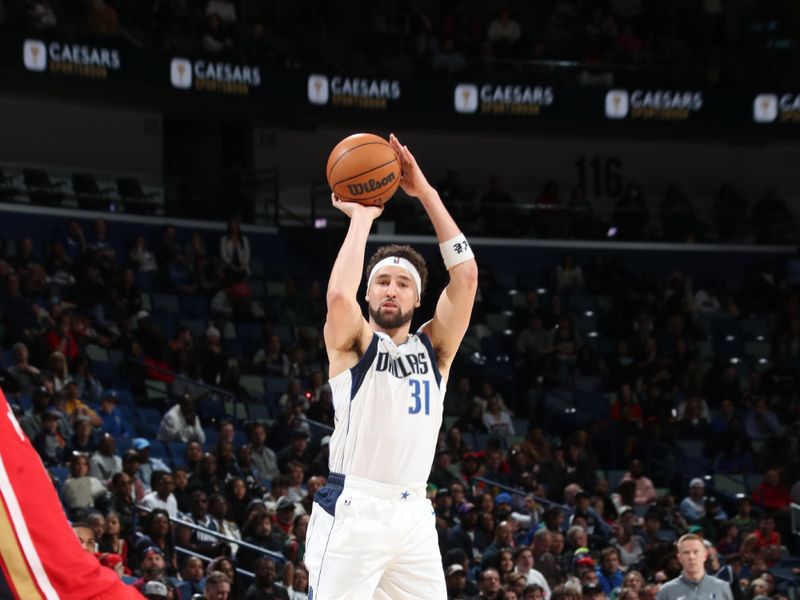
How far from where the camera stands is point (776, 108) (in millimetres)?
24938

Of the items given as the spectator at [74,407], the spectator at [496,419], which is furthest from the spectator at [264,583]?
the spectator at [496,419]

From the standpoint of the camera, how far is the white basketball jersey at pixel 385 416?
21.6 feet

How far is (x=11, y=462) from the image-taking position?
3816 millimetres

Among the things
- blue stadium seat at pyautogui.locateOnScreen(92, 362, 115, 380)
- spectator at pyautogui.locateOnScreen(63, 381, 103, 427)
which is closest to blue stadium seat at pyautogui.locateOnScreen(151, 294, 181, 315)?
blue stadium seat at pyautogui.locateOnScreen(92, 362, 115, 380)

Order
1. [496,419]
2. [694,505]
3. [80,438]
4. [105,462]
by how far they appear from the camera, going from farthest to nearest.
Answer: [496,419] → [694,505] → [80,438] → [105,462]

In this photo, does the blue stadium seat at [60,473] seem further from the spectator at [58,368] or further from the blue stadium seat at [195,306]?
the blue stadium seat at [195,306]

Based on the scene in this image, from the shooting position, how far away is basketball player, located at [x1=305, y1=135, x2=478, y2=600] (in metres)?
6.45

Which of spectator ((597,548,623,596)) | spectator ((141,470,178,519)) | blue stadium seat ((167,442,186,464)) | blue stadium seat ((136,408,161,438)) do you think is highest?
blue stadium seat ((136,408,161,438))

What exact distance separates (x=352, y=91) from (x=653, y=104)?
5225 mm

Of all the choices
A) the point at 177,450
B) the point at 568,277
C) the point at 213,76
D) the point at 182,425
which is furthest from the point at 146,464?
the point at 568,277

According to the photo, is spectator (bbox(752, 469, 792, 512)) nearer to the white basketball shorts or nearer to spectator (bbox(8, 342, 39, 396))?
spectator (bbox(8, 342, 39, 396))

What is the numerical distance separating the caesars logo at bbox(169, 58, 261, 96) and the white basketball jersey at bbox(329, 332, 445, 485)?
1638 cm

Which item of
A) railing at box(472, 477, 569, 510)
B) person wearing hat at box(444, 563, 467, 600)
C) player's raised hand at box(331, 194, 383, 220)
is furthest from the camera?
railing at box(472, 477, 569, 510)

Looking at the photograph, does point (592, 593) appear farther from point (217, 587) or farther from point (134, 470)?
point (134, 470)
